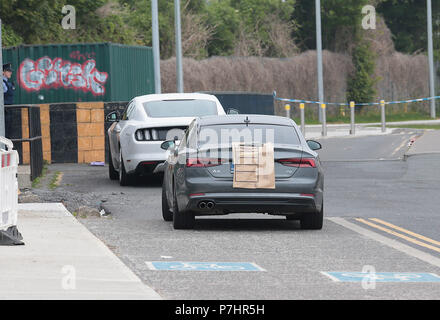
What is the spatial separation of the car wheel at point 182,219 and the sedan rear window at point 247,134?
2.56ft

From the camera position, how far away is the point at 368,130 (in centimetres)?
4384

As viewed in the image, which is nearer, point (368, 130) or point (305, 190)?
point (305, 190)

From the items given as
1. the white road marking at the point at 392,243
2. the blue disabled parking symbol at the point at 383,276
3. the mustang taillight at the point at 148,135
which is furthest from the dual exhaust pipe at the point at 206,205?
the mustang taillight at the point at 148,135

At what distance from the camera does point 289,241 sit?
12500 millimetres

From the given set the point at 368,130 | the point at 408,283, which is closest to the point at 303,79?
the point at 368,130

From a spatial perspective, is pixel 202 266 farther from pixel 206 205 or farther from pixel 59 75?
pixel 59 75

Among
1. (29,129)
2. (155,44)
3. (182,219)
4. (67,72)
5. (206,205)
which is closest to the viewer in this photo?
(206,205)

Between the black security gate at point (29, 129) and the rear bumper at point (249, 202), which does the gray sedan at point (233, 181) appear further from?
the black security gate at point (29, 129)

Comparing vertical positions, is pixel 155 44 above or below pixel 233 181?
above

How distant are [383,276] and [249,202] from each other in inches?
132

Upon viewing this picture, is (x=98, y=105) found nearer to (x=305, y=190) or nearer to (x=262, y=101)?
(x=262, y=101)

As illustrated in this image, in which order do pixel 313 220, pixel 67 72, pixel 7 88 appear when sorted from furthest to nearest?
pixel 67 72 < pixel 7 88 < pixel 313 220

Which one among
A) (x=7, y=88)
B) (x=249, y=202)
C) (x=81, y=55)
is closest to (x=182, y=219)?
(x=249, y=202)
